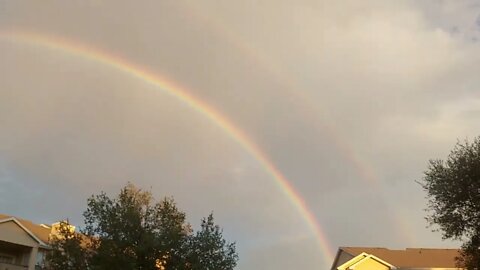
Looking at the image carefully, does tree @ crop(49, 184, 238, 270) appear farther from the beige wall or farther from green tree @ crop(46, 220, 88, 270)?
the beige wall

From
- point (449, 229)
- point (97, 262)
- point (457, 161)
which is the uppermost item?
point (457, 161)

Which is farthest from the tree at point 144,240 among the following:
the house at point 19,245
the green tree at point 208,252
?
the house at point 19,245

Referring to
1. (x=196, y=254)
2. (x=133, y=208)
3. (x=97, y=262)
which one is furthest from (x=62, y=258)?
(x=196, y=254)

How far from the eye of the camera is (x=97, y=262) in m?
31.8

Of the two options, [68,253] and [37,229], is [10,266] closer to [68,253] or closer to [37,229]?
[37,229]

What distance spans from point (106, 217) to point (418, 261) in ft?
123

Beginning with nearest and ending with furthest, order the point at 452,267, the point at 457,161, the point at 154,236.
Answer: the point at 457,161
the point at 154,236
the point at 452,267

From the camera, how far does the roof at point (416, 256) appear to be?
58422mm

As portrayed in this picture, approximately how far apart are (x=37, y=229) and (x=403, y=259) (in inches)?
1512

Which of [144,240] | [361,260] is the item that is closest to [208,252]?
[144,240]

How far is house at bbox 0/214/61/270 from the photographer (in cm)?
5544

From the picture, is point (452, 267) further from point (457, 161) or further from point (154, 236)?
point (154, 236)

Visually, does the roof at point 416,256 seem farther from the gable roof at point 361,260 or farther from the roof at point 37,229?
the roof at point 37,229

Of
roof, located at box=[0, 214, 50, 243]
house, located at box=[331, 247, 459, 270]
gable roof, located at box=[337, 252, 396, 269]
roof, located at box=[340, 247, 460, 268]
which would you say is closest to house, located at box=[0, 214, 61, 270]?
roof, located at box=[0, 214, 50, 243]
